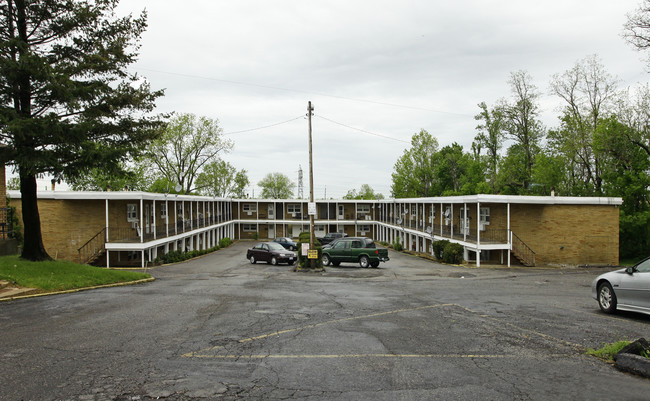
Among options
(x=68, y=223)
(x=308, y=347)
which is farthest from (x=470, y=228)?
(x=308, y=347)

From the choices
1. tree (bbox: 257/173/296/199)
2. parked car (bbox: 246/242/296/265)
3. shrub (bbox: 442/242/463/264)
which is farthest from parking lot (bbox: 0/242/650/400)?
tree (bbox: 257/173/296/199)

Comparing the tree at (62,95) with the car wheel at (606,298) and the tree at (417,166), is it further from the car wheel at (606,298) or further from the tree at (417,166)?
the tree at (417,166)

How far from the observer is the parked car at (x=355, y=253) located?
27.1 meters

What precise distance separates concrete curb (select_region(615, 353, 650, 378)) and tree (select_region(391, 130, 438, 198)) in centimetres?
6306

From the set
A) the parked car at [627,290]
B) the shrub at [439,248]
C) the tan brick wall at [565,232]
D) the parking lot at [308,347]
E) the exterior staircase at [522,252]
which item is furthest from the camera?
the shrub at [439,248]

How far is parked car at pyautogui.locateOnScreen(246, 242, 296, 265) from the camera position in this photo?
29.6 metres

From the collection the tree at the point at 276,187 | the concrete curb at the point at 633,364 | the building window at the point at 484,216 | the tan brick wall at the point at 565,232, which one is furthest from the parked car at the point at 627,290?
the tree at the point at 276,187

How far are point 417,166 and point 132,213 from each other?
47884 mm

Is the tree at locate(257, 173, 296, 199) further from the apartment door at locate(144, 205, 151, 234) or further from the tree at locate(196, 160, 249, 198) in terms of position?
the apartment door at locate(144, 205, 151, 234)

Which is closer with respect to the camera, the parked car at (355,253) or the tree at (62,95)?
the tree at (62,95)

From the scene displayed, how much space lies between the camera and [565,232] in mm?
29312

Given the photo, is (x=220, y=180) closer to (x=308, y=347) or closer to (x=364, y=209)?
(x=364, y=209)

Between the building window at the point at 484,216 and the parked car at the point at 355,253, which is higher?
the building window at the point at 484,216

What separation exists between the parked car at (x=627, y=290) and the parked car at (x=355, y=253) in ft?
53.1
